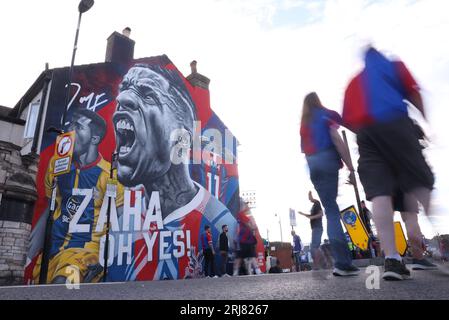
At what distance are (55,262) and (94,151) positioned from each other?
15.1 feet

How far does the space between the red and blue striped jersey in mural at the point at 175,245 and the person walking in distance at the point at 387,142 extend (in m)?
13.0

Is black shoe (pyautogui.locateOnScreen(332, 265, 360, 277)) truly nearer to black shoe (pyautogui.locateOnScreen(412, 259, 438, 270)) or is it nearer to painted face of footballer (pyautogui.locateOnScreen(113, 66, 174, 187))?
black shoe (pyautogui.locateOnScreen(412, 259, 438, 270))

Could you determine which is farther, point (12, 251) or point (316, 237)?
point (12, 251)

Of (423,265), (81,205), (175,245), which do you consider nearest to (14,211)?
(81,205)

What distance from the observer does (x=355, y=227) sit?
978cm

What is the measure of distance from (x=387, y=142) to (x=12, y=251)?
12081 mm

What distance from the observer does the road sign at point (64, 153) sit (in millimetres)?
8711

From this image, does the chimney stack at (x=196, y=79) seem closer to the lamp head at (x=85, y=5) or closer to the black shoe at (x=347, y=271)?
the lamp head at (x=85, y=5)

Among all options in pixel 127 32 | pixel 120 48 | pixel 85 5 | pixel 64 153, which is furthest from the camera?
pixel 127 32

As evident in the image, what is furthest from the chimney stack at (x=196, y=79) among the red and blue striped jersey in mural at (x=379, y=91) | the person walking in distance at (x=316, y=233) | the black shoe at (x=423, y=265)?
the black shoe at (x=423, y=265)

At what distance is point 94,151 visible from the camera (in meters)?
14.5

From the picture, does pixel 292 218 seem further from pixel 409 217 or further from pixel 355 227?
pixel 409 217
